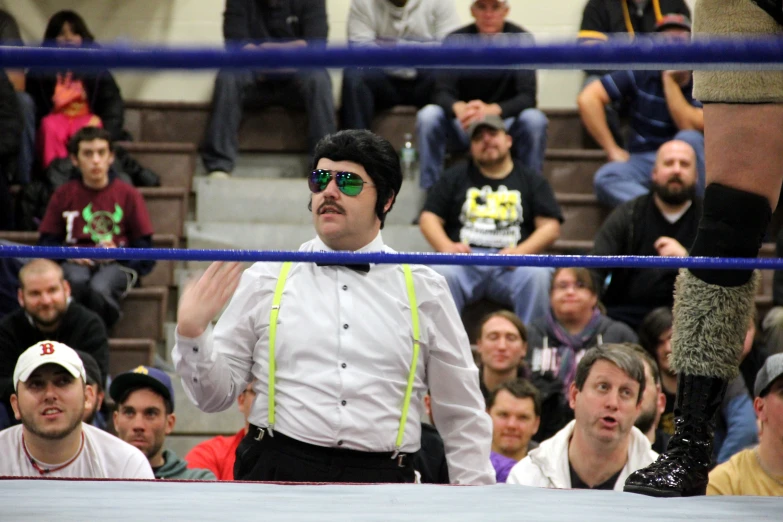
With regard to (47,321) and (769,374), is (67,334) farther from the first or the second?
(769,374)

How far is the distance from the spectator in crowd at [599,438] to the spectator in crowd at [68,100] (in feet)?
9.56

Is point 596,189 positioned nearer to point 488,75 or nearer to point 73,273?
point 488,75

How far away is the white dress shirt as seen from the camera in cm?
181

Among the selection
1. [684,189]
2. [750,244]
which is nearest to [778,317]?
[684,189]

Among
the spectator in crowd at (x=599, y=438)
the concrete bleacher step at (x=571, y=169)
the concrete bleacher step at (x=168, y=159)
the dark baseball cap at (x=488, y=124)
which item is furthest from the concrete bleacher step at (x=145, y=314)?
the spectator in crowd at (x=599, y=438)

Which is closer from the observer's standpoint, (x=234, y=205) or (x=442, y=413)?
(x=442, y=413)

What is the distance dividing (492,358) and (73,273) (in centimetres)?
163

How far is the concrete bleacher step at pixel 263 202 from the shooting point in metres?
4.50

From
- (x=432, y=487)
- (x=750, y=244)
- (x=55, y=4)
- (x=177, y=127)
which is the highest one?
(x=55, y=4)

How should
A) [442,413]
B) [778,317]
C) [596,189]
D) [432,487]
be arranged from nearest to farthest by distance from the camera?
[432,487]
[442,413]
[778,317]
[596,189]

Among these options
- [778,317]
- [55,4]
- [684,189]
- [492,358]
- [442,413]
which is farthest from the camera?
[55,4]

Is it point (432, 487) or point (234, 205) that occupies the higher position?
point (234, 205)

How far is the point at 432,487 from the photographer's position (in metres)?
1.36

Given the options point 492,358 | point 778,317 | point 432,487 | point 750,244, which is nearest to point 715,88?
point 750,244
